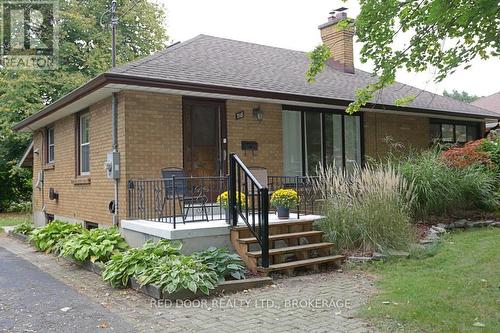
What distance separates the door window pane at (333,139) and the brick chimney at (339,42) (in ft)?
13.7

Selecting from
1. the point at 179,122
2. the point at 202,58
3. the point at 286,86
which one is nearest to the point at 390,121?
the point at 286,86

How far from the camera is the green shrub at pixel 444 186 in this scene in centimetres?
907

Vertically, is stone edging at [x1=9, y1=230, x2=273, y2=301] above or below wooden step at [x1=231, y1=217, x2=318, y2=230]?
below

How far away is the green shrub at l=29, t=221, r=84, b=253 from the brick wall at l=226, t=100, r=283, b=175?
354 centimetres

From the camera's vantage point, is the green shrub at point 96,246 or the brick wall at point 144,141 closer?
the green shrub at point 96,246

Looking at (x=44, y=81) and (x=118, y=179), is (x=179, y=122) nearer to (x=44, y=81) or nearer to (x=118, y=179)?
(x=118, y=179)

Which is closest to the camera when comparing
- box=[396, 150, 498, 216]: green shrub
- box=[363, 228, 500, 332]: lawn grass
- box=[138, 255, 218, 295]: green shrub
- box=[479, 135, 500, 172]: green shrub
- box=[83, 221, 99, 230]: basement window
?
box=[363, 228, 500, 332]: lawn grass

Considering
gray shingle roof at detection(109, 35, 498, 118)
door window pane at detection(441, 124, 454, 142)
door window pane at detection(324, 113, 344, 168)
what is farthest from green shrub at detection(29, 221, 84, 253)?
door window pane at detection(441, 124, 454, 142)

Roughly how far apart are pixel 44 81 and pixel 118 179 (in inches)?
576

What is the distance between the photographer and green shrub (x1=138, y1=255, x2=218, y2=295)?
538cm

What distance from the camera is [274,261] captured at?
265 inches

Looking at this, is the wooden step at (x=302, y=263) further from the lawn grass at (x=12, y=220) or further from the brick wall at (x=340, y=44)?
the lawn grass at (x=12, y=220)

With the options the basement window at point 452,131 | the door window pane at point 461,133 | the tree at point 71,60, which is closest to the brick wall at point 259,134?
the basement window at point 452,131

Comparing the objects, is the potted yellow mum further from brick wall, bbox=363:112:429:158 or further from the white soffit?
brick wall, bbox=363:112:429:158
